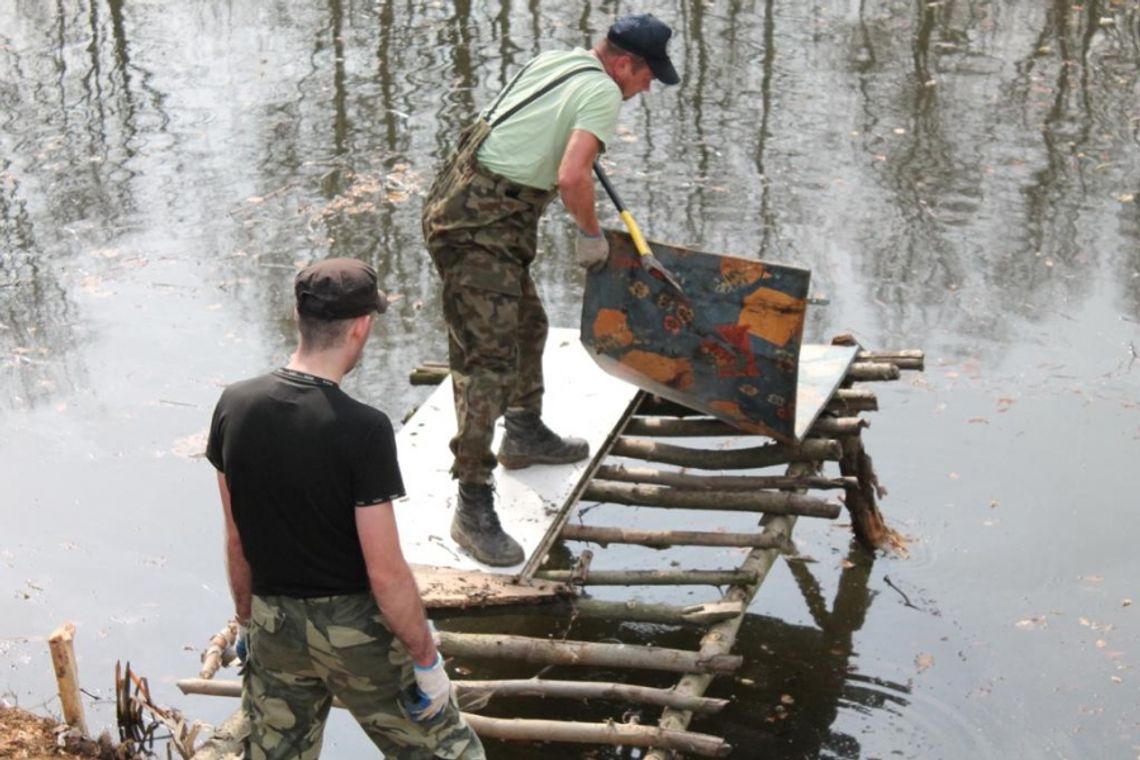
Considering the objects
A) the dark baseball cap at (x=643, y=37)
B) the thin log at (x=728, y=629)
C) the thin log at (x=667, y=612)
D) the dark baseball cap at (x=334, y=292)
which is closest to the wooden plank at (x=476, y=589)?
the thin log at (x=667, y=612)

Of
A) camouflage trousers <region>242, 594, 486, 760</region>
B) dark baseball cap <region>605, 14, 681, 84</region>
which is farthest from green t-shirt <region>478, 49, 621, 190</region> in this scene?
camouflage trousers <region>242, 594, 486, 760</region>

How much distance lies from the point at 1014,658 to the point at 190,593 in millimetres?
3938

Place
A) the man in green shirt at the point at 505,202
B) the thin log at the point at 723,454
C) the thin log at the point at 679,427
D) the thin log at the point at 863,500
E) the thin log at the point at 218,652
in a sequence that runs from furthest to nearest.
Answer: the thin log at the point at 863,500 → the thin log at the point at 679,427 → the thin log at the point at 723,454 → the thin log at the point at 218,652 → the man in green shirt at the point at 505,202

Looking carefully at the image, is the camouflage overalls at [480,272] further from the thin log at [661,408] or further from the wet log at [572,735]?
the thin log at [661,408]

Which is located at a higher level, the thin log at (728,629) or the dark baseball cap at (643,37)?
the dark baseball cap at (643,37)

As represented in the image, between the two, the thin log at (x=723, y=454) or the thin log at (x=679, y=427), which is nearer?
the thin log at (x=723, y=454)

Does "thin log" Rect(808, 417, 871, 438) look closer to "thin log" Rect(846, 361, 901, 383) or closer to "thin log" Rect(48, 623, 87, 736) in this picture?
"thin log" Rect(846, 361, 901, 383)

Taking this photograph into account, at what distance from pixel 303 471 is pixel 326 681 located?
733 mm

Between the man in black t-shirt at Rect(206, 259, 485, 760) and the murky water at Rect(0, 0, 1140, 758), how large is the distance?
88.2 inches

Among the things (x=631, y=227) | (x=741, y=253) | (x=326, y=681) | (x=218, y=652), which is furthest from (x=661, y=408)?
(x=326, y=681)

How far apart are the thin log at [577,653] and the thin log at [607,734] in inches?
11.5

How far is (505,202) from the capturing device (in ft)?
18.8

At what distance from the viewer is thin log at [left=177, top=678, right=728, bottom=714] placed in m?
5.45

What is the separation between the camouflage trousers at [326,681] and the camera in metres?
4.13
